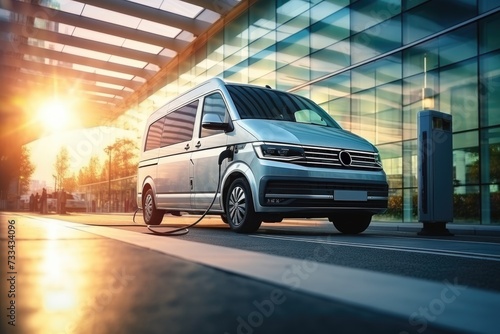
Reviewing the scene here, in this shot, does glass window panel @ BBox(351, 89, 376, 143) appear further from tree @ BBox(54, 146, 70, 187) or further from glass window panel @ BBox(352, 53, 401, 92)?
tree @ BBox(54, 146, 70, 187)

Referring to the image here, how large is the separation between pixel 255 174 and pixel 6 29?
83.8 ft

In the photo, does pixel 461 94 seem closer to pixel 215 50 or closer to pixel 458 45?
pixel 458 45

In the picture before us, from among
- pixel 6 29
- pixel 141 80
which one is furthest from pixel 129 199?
pixel 6 29

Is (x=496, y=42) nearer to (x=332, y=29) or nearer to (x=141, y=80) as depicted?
(x=332, y=29)

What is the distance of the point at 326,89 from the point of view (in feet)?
67.0

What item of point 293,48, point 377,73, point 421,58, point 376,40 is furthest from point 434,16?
point 293,48

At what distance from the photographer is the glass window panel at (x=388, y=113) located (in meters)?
17.2

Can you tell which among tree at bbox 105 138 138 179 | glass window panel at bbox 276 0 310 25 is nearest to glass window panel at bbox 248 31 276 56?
glass window panel at bbox 276 0 310 25

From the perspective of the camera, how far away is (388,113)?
57.6ft

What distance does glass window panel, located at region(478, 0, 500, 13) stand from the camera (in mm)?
13991

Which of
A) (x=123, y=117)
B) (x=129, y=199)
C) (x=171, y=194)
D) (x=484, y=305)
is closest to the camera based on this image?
(x=484, y=305)

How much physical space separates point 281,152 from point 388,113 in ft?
39.7

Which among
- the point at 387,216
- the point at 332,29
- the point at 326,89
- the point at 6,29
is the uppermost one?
the point at 6,29

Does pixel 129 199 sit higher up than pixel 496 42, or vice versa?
pixel 496 42
